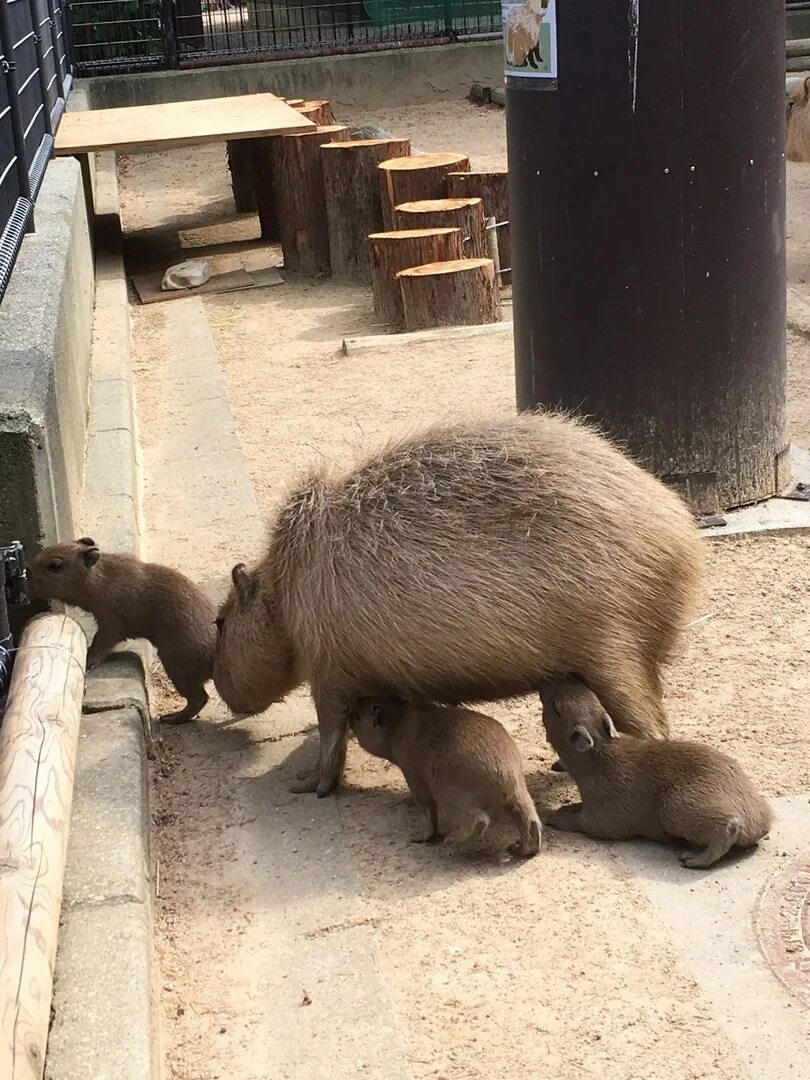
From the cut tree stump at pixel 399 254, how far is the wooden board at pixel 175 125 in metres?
1.74

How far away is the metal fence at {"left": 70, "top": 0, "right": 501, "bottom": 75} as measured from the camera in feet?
56.6

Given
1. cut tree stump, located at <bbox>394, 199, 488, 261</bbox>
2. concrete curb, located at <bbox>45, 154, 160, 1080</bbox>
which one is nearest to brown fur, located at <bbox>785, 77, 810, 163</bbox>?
cut tree stump, located at <bbox>394, 199, 488, 261</bbox>

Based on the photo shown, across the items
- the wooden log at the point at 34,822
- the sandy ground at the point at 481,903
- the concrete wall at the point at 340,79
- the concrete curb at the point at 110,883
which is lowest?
the sandy ground at the point at 481,903

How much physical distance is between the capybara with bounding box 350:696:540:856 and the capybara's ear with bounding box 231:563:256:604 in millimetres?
643

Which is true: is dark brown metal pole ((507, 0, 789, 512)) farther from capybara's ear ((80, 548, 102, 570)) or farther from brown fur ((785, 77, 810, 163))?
brown fur ((785, 77, 810, 163))

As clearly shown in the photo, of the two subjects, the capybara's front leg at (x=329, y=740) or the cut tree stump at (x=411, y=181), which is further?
the cut tree stump at (x=411, y=181)

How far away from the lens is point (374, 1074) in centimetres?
255

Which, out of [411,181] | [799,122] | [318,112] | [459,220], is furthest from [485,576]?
[318,112]

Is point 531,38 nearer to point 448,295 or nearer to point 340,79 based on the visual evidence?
point 448,295

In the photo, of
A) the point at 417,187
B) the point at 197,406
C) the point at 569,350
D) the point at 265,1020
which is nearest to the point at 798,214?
the point at 417,187

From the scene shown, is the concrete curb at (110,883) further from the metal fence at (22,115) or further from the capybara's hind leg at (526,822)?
the metal fence at (22,115)

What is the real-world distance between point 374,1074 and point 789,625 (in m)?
2.30

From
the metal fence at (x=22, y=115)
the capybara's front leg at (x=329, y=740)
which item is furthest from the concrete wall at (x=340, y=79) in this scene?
the capybara's front leg at (x=329, y=740)

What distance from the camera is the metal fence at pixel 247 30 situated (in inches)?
680
